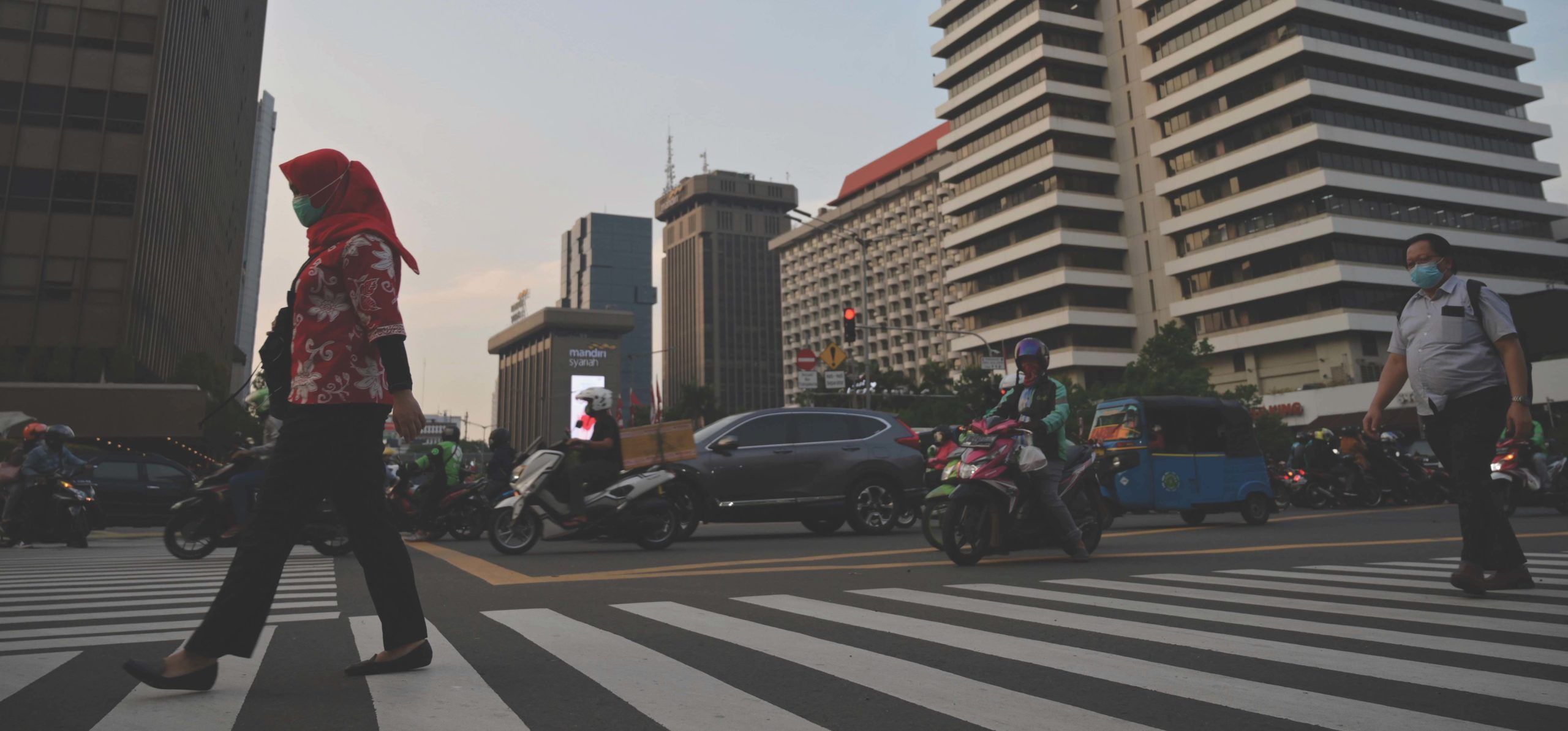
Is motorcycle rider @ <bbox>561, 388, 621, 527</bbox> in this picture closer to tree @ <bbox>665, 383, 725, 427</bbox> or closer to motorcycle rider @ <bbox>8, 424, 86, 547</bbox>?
motorcycle rider @ <bbox>8, 424, 86, 547</bbox>

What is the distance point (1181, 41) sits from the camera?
63.6 metres

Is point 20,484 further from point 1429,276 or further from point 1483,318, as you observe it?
point 1483,318

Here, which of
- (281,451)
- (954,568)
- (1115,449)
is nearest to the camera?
(281,451)

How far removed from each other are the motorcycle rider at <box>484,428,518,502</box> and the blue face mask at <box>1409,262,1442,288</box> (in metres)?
10.6

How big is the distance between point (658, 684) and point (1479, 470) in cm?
463

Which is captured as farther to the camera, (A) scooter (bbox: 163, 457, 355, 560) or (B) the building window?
(B) the building window

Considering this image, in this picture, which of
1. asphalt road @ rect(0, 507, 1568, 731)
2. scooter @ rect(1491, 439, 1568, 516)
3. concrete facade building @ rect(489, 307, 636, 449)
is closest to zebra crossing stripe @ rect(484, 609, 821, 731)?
asphalt road @ rect(0, 507, 1568, 731)

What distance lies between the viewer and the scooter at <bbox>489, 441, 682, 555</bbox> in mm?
10234

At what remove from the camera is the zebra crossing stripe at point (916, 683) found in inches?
104

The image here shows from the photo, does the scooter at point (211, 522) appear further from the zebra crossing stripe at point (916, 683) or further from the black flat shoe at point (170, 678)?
the black flat shoe at point (170, 678)

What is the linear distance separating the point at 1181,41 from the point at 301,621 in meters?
68.7

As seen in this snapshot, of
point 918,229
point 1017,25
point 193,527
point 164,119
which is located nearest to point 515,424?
point 918,229

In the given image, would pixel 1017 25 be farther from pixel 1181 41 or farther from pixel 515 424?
pixel 515 424

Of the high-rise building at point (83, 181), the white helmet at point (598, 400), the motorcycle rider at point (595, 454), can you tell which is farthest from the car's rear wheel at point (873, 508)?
the high-rise building at point (83, 181)
